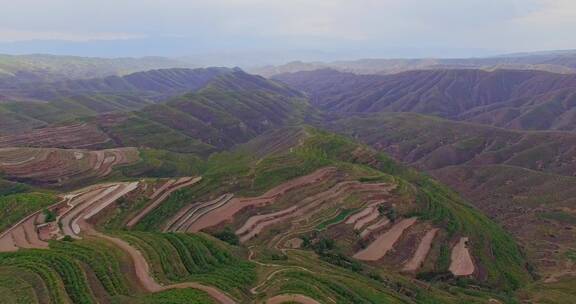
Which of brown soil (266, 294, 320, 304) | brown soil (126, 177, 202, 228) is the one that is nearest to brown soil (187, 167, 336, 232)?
brown soil (126, 177, 202, 228)

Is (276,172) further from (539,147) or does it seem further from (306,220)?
(539,147)

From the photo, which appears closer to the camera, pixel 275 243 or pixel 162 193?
pixel 275 243

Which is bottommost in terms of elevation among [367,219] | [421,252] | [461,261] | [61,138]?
[461,261]

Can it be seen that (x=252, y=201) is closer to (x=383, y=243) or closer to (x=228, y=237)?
(x=228, y=237)

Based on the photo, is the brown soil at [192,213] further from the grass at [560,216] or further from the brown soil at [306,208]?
the grass at [560,216]

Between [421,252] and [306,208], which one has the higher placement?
[306,208]

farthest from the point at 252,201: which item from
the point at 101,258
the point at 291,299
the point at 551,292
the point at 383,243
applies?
the point at 551,292

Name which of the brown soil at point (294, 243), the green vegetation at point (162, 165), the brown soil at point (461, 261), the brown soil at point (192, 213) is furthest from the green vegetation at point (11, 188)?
the brown soil at point (461, 261)

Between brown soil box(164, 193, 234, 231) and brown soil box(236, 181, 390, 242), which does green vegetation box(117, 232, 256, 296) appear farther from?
brown soil box(164, 193, 234, 231)
